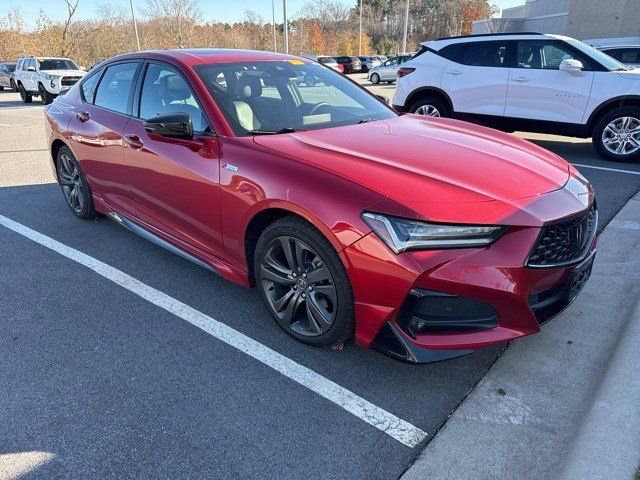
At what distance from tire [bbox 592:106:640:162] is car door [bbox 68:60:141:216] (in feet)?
21.5

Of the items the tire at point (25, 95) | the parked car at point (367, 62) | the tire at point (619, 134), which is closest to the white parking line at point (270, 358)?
the tire at point (619, 134)

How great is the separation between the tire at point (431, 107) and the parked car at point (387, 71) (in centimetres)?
1962

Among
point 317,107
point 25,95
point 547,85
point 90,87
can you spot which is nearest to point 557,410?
point 317,107

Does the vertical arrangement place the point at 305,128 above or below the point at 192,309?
above

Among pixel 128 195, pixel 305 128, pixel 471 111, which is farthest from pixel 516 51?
pixel 128 195

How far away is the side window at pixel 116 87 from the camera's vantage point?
3973mm

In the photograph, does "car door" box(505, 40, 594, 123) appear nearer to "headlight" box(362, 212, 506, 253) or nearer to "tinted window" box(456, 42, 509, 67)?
"tinted window" box(456, 42, 509, 67)

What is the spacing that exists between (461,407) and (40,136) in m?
11.5

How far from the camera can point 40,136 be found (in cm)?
1093

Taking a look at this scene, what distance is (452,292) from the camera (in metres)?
2.21

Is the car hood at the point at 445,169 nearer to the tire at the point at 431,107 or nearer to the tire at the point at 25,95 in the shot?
the tire at the point at 431,107

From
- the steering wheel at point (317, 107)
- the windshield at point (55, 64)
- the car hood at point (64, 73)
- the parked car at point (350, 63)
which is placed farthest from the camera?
the parked car at point (350, 63)

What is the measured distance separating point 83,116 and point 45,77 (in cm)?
1773

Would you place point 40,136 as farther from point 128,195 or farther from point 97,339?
point 97,339
